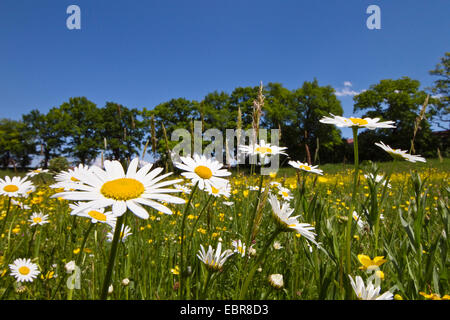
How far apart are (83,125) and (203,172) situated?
42.7 m

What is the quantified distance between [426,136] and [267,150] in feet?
128

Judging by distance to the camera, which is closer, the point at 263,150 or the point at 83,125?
the point at 263,150

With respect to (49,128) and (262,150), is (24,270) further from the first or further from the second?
(49,128)

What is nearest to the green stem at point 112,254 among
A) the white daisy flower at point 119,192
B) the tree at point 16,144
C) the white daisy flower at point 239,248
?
the white daisy flower at point 119,192

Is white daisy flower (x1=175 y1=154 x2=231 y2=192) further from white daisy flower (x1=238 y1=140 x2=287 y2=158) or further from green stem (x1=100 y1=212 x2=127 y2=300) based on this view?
green stem (x1=100 y1=212 x2=127 y2=300)

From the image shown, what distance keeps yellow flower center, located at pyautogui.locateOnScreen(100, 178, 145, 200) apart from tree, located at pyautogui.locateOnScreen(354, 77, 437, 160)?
107 ft

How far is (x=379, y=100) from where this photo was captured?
114 ft

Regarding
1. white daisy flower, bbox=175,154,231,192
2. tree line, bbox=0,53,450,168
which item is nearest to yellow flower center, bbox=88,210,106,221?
white daisy flower, bbox=175,154,231,192

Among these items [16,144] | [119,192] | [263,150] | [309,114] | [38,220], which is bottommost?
[38,220]

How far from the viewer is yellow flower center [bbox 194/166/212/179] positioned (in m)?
1.23

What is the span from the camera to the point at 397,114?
32.8 m

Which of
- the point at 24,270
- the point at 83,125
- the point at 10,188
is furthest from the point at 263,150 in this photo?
the point at 83,125

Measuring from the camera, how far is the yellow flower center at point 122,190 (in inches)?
28.5

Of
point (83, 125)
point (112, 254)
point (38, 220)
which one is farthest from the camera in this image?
point (83, 125)
